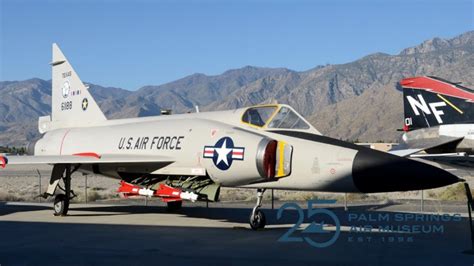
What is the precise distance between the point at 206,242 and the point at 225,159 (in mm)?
2679

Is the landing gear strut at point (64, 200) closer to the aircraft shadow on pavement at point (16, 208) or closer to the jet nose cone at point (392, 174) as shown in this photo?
the aircraft shadow on pavement at point (16, 208)

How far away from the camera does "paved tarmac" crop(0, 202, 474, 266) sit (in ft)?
34.9

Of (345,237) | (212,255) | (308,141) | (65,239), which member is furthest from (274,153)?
(65,239)

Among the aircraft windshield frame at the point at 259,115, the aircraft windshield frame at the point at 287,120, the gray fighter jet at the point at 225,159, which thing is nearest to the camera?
the gray fighter jet at the point at 225,159

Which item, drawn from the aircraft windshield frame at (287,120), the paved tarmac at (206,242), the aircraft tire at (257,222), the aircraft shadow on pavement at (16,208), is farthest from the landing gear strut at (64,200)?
the aircraft windshield frame at (287,120)

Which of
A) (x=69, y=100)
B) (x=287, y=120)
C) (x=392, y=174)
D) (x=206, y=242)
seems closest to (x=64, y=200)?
(x=69, y=100)

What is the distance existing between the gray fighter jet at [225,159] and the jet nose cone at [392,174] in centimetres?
2

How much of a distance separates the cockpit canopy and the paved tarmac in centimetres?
234

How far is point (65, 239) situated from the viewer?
13281mm

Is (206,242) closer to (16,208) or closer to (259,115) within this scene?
(259,115)

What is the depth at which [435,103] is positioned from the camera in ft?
93.8

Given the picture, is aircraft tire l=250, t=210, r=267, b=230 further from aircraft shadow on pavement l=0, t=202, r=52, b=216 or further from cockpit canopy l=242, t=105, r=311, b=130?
aircraft shadow on pavement l=0, t=202, r=52, b=216

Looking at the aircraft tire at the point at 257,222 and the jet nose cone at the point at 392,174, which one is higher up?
the jet nose cone at the point at 392,174

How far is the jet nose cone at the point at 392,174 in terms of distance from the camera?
39.6ft
